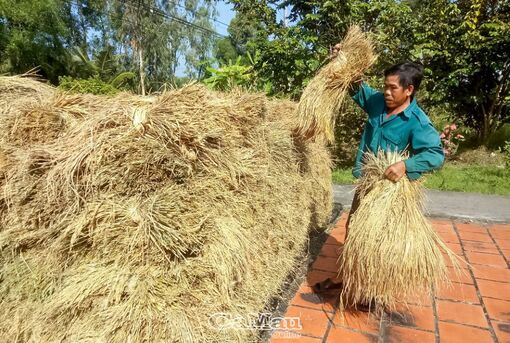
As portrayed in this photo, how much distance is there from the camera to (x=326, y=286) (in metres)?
2.73

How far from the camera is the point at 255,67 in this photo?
6.66 meters

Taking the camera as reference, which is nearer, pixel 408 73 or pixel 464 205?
pixel 408 73

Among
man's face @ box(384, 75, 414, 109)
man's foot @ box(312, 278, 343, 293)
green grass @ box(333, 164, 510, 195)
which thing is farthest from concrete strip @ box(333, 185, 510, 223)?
man's face @ box(384, 75, 414, 109)

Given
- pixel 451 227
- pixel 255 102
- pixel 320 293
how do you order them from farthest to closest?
pixel 451 227, pixel 320 293, pixel 255 102

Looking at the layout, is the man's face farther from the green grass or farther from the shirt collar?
the green grass

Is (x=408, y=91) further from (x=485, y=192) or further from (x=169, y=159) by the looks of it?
(x=485, y=192)

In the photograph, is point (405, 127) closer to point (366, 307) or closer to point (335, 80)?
point (335, 80)

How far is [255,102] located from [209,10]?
26292 millimetres

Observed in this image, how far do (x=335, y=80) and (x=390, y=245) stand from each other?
122 cm

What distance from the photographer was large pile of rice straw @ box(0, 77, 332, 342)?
167 cm

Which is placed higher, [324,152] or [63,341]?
[324,152]

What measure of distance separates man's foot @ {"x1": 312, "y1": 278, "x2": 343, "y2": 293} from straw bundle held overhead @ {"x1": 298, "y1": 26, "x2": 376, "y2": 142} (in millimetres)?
1127

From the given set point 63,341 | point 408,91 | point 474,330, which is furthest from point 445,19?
point 63,341

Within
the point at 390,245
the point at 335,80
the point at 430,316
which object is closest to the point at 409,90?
the point at 335,80
